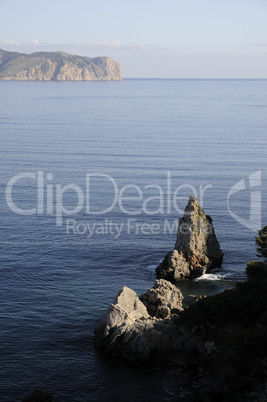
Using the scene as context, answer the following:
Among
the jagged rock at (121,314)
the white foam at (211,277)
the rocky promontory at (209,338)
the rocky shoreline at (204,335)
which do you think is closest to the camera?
the rocky promontory at (209,338)

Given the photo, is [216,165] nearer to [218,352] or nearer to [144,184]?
[144,184]

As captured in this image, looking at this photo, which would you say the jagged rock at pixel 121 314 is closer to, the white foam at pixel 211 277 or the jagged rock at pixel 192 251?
the jagged rock at pixel 192 251

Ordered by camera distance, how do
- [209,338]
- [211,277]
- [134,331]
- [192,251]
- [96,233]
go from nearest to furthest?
[209,338] → [134,331] → [211,277] → [192,251] → [96,233]

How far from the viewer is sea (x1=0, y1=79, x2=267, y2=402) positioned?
43969 millimetres

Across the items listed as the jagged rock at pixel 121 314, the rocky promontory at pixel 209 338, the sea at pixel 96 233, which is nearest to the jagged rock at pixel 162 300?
the rocky promontory at pixel 209 338

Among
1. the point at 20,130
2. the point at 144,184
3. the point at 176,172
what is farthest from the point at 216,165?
the point at 20,130

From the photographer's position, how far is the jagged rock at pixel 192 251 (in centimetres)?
6600

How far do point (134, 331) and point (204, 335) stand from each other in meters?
6.45

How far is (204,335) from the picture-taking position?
43.9 m

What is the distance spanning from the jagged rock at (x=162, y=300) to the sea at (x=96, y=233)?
3.54 m

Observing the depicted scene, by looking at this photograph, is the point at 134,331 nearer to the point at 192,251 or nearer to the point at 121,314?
the point at 121,314

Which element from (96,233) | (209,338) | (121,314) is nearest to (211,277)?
(121,314)

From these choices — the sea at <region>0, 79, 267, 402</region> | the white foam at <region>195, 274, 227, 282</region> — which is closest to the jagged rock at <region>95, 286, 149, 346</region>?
the sea at <region>0, 79, 267, 402</region>

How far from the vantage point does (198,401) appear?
39125mm
